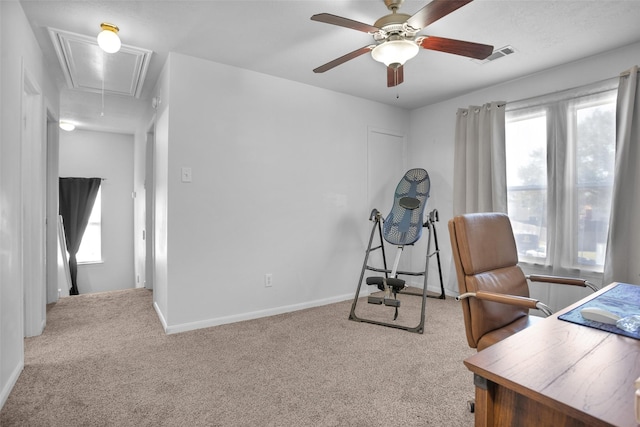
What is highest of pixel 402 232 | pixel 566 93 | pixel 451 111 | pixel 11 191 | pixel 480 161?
pixel 451 111

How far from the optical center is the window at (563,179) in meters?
2.81

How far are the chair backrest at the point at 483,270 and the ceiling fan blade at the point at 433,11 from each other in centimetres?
103

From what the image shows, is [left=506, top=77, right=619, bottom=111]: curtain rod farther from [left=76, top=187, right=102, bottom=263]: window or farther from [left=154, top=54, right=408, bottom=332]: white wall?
[left=76, top=187, right=102, bottom=263]: window

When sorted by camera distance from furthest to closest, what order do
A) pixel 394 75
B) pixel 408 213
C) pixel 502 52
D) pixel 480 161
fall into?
pixel 480 161, pixel 408 213, pixel 502 52, pixel 394 75

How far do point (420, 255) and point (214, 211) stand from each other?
9.32ft

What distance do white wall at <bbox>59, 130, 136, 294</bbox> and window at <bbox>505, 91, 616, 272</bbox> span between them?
19.6ft

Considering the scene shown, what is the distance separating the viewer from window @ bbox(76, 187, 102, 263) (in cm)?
553

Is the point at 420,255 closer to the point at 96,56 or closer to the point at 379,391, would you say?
the point at 379,391

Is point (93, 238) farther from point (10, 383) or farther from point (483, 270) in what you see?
point (483, 270)

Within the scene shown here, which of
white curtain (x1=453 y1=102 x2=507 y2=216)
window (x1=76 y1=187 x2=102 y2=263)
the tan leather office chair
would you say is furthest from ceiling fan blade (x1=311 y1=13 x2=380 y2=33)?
window (x1=76 y1=187 x2=102 y2=263)

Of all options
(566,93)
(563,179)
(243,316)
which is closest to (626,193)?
(563,179)

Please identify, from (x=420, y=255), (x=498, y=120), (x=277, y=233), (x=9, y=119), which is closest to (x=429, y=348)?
(x=277, y=233)

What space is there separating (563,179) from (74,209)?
6744mm

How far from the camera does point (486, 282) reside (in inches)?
62.5
